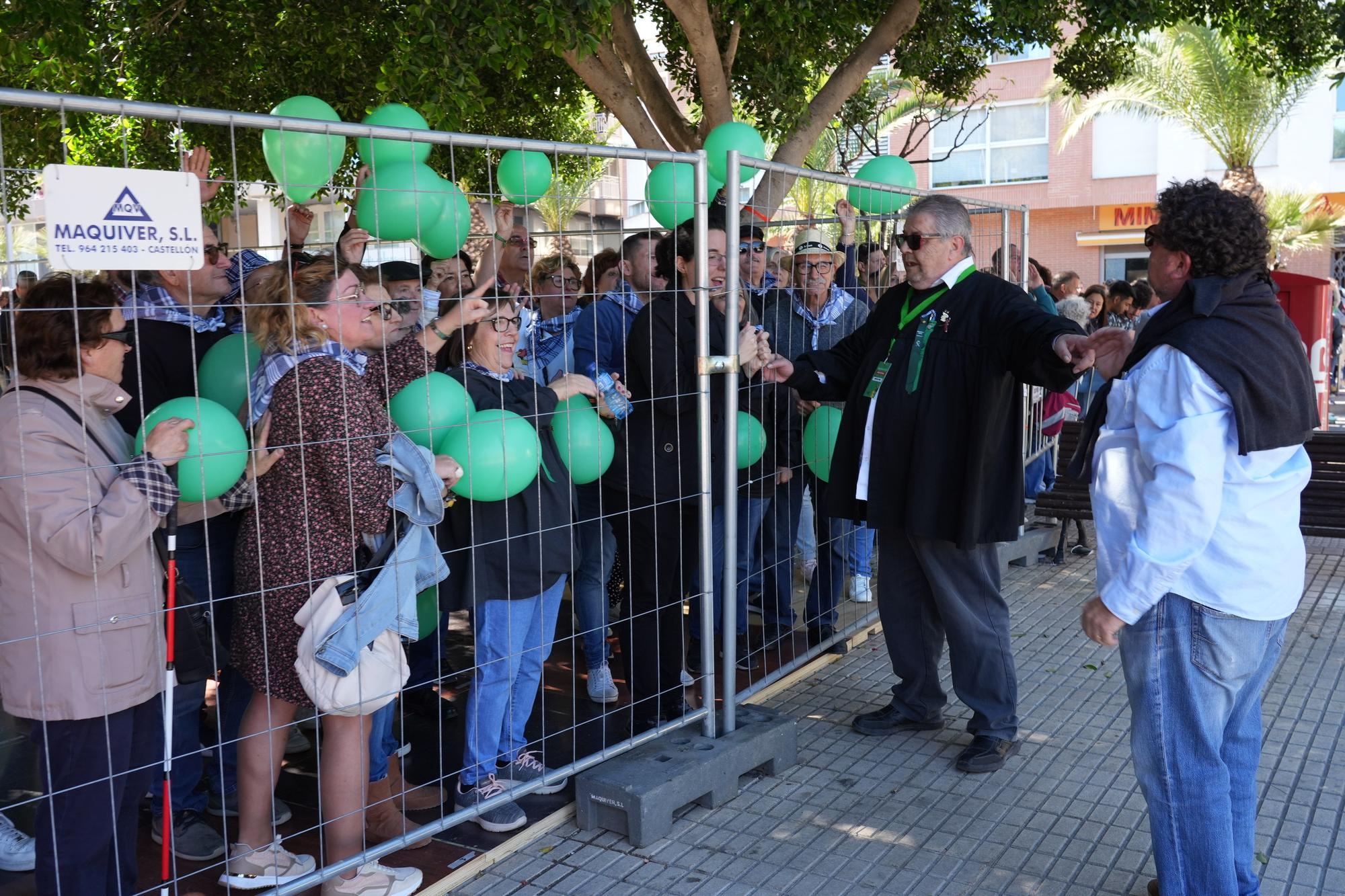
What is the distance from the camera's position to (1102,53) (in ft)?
35.7

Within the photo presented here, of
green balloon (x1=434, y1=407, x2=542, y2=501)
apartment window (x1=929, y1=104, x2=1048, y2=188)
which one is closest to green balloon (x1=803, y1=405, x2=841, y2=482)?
green balloon (x1=434, y1=407, x2=542, y2=501)

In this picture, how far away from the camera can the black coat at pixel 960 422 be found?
4195mm

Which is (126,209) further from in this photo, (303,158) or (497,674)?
(497,674)

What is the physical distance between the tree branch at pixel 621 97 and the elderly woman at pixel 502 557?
14.3ft

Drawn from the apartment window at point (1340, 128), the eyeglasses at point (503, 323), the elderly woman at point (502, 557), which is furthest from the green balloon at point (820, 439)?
the apartment window at point (1340, 128)

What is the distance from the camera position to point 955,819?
3.98 meters

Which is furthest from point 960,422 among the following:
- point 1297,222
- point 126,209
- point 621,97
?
point 1297,222

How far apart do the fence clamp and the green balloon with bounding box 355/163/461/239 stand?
1.04 metres

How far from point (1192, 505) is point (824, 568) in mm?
2799

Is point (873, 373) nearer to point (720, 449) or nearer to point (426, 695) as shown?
point (720, 449)

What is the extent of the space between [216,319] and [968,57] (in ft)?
27.9

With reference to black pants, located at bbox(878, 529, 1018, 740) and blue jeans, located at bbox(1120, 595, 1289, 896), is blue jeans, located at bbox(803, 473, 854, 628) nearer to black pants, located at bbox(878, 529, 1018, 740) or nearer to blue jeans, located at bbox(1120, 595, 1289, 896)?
black pants, located at bbox(878, 529, 1018, 740)

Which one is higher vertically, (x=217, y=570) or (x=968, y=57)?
(x=968, y=57)

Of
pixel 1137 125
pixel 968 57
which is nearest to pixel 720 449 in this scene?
pixel 968 57
